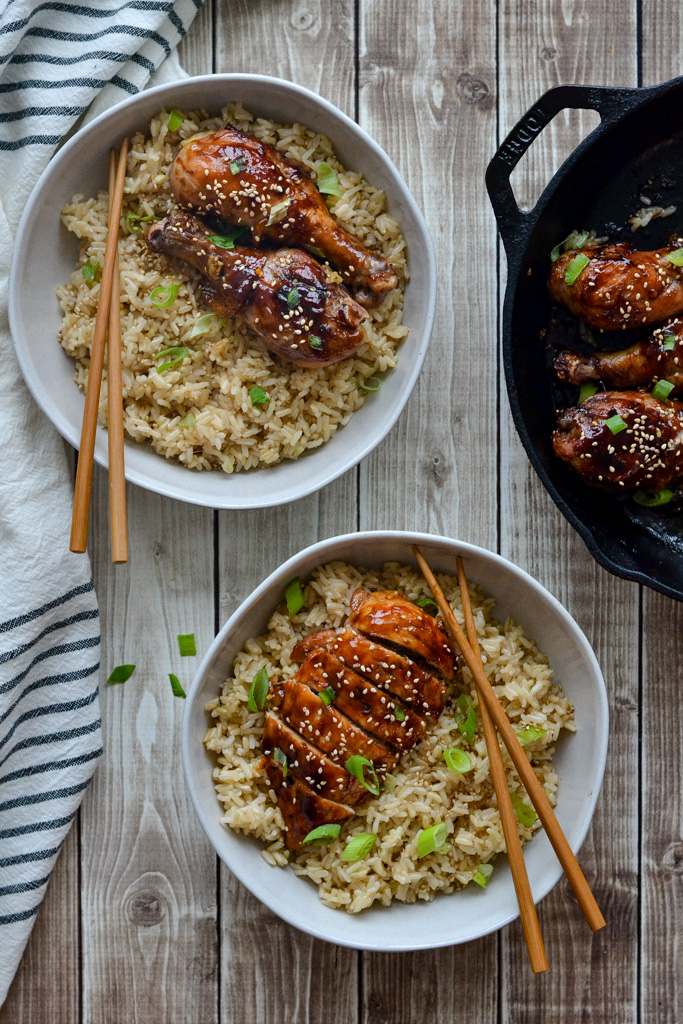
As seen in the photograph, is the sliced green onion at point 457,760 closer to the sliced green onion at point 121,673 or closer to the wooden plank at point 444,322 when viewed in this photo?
the wooden plank at point 444,322

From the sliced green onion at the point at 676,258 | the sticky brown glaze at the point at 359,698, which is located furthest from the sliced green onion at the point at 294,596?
the sliced green onion at the point at 676,258

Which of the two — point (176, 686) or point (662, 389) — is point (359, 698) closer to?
point (176, 686)

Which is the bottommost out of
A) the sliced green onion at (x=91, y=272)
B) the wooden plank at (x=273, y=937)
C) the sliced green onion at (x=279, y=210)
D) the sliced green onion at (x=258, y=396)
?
the wooden plank at (x=273, y=937)

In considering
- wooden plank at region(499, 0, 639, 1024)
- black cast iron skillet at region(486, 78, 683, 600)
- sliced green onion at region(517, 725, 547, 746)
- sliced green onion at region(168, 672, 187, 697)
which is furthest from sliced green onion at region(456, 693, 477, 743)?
sliced green onion at region(168, 672, 187, 697)

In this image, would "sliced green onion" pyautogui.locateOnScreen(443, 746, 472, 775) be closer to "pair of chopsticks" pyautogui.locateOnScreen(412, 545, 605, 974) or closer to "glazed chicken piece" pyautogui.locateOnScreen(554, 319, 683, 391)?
"pair of chopsticks" pyautogui.locateOnScreen(412, 545, 605, 974)

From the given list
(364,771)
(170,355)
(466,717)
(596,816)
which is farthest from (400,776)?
(170,355)
